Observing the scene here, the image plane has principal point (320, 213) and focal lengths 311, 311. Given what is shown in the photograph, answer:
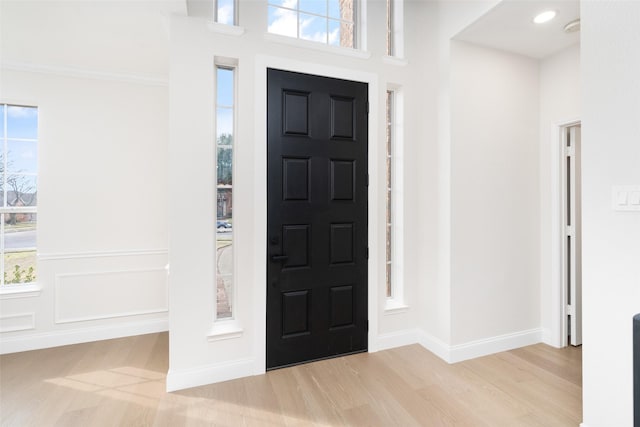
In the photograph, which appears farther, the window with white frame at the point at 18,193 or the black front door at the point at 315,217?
the window with white frame at the point at 18,193

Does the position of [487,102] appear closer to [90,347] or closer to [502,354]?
[502,354]

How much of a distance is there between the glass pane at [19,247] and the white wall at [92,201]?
0.45 ft

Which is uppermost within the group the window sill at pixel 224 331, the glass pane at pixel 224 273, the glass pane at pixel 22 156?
the glass pane at pixel 22 156

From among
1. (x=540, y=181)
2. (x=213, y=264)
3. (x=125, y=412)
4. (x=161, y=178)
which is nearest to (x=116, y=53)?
(x=161, y=178)

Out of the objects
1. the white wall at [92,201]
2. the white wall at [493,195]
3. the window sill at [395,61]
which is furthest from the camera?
the white wall at [92,201]

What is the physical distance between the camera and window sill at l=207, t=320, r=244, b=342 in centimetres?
231

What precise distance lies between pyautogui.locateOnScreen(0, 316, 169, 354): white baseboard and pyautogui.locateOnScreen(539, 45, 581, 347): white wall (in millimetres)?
3824

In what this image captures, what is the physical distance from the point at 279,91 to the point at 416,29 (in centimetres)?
150

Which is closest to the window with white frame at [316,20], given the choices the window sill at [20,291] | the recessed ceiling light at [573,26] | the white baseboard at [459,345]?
the recessed ceiling light at [573,26]

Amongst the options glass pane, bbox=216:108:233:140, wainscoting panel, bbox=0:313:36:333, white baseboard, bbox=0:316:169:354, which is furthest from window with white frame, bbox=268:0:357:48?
wainscoting panel, bbox=0:313:36:333

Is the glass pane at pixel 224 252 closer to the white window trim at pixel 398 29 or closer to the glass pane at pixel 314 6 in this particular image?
the glass pane at pixel 314 6

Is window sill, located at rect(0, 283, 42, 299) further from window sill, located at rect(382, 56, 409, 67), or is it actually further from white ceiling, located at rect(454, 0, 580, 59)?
white ceiling, located at rect(454, 0, 580, 59)

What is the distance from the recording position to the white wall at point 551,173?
9.23 ft

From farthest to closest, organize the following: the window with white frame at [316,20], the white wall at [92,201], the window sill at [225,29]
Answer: the white wall at [92,201], the window with white frame at [316,20], the window sill at [225,29]
